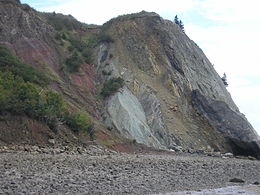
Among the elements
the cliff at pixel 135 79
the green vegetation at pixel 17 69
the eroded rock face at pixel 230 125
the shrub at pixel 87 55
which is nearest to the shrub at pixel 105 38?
the cliff at pixel 135 79

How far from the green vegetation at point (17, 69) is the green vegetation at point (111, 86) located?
29.8 ft

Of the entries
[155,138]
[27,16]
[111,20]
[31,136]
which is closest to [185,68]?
[111,20]

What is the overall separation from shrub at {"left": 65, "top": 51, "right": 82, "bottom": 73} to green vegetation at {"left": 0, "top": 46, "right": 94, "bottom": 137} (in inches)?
484

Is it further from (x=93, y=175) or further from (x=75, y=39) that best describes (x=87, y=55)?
(x=93, y=175)

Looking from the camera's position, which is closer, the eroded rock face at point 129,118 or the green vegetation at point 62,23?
the eroded rock face at point 129,118

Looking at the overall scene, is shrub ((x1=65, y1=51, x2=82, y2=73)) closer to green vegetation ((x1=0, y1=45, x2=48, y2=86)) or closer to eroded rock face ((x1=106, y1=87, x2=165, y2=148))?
eroded rock face ((x1=106, y1=87, x2=165, y2=148))

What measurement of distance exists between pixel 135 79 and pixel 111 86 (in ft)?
17.8

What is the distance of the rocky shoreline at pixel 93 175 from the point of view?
1507 centimetres

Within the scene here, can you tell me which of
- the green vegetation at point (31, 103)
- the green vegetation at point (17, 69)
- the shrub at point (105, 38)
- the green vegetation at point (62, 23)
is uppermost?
the green vegetation at point (62, 23)

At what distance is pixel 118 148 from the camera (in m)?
34.1

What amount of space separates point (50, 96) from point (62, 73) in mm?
14449

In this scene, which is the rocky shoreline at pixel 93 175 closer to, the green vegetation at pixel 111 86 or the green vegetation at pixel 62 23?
the green vegetation at pixel 111 86

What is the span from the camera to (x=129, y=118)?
40906 millimetres

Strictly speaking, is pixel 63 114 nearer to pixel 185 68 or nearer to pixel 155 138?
pixel 155 138
